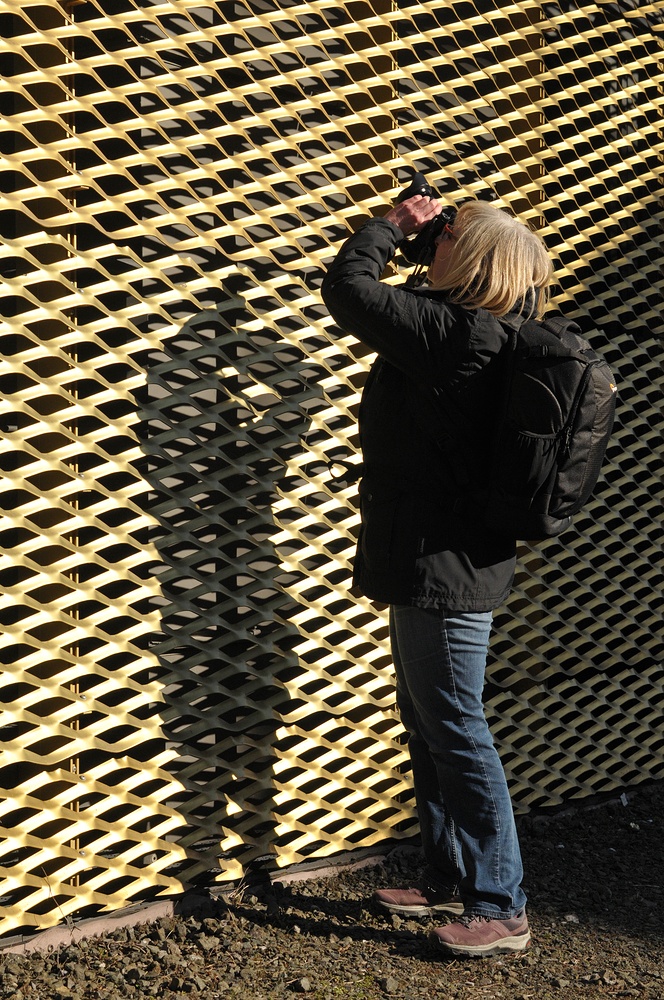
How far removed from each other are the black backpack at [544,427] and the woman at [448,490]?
2.7 inches

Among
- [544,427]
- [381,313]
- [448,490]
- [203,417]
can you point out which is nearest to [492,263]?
[381,313]

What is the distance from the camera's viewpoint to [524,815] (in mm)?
3918

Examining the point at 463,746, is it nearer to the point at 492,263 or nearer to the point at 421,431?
the point at 421,431

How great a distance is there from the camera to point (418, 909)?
2.99m

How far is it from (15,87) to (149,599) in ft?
4.57

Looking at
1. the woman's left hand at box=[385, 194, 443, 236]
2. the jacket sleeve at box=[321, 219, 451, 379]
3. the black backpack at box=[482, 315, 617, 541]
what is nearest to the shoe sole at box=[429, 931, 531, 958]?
the black backpack at box=[482, 315, 617, 541]

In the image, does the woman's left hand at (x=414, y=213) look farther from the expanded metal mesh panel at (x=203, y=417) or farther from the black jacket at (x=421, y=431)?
the expanded metal mesh panel at (x=203, y=417)

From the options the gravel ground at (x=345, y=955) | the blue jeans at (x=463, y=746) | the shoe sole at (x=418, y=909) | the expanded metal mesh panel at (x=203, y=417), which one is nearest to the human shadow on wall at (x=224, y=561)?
the expanded metal mesh panel at (x=203, y=417)

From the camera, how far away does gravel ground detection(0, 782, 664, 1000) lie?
2.64 metres

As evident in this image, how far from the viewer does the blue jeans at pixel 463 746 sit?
8.78ft

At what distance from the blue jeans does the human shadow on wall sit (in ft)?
1.64

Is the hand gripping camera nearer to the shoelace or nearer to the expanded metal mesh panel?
the expanded metal mesh panel

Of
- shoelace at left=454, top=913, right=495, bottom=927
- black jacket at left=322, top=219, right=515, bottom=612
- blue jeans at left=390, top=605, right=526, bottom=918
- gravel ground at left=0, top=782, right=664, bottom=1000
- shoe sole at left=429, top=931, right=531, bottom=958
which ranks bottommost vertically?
gravel ground at left=0, top=782, right=664, bottom=1000

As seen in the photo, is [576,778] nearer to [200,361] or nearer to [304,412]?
[304,412]
